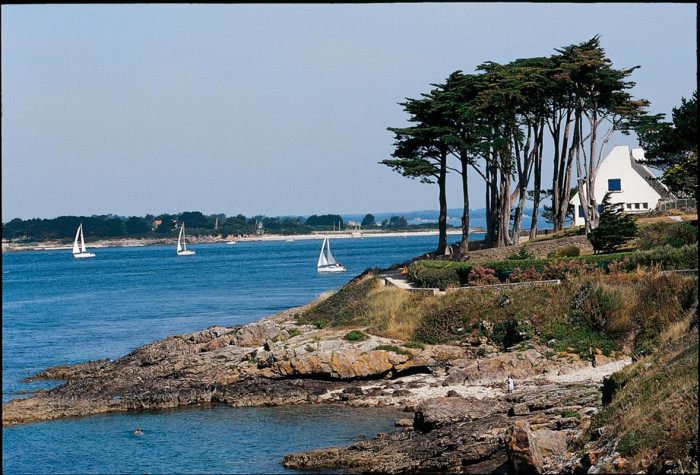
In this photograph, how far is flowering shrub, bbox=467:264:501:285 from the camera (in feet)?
118

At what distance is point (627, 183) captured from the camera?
62.1 meters

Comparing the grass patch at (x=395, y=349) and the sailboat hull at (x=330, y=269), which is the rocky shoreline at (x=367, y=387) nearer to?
the grass patch at (x=395, y=349)

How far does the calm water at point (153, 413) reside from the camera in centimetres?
2492

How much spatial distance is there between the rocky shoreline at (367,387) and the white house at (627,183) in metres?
32.3

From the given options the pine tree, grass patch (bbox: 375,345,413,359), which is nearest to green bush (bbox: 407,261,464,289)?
grass patch (bbox: 375,345,413,359)

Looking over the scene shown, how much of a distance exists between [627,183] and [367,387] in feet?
125

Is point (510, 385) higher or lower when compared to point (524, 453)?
lower

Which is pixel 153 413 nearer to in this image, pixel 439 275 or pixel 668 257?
pixel 439 275

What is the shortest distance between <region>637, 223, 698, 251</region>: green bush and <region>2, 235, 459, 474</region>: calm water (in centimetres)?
1694

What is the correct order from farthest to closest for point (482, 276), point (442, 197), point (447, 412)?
point (442, 197), point (482, 276), point (447, 412)

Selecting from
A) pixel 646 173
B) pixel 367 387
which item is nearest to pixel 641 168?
pixel 646 173

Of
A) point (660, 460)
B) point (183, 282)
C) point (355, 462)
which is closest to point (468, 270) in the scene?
point (355, 462)

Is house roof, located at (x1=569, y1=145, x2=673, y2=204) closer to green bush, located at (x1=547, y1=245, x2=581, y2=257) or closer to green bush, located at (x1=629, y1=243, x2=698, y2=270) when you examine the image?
green bush, located at (x1=547, y1=245, x2=581, y2=257)

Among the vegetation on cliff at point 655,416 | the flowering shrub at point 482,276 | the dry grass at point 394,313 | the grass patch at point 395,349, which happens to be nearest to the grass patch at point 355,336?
the dry grass at point 394,313
